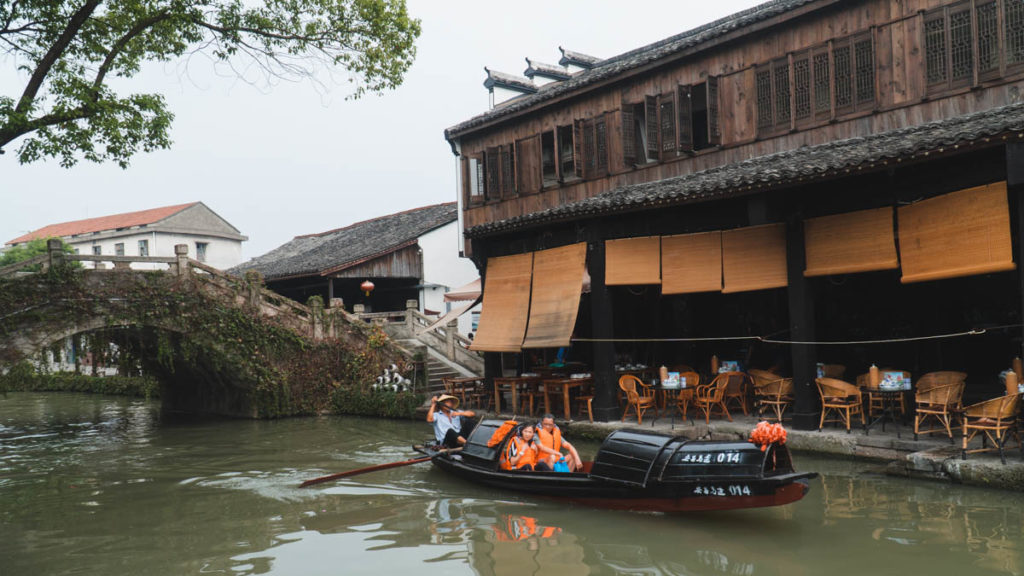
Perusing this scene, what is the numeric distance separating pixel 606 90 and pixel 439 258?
42.6 ft

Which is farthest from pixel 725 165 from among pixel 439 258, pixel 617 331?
pixel 439 258

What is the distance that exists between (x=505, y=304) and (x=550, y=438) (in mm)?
6090

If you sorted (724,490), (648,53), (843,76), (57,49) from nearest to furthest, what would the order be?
1. (724,490)
2. (57,49)
3. (843,76)
4. (648,53)

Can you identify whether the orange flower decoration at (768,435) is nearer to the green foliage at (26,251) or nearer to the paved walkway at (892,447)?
the paved walkway at (892,447)

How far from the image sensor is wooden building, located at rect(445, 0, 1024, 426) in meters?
10.2

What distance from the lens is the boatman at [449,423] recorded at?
1209 centimetres

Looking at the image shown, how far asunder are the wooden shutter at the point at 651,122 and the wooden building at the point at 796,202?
1.9 inches

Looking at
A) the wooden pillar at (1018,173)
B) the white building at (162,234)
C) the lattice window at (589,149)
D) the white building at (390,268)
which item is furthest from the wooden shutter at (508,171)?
the white building at (162,234)

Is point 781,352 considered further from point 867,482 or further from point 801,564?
point 801,564

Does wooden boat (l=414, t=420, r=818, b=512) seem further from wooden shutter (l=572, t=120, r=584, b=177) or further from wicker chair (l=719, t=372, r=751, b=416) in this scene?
wooden shutter (l=572, t=120, r=584, b=177)

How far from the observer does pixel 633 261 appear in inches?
535

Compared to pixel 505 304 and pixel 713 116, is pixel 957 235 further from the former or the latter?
pixel 505 304

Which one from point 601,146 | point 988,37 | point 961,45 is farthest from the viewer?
point 601,146

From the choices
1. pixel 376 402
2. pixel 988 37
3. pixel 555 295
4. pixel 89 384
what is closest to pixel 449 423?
pixel 555 295
